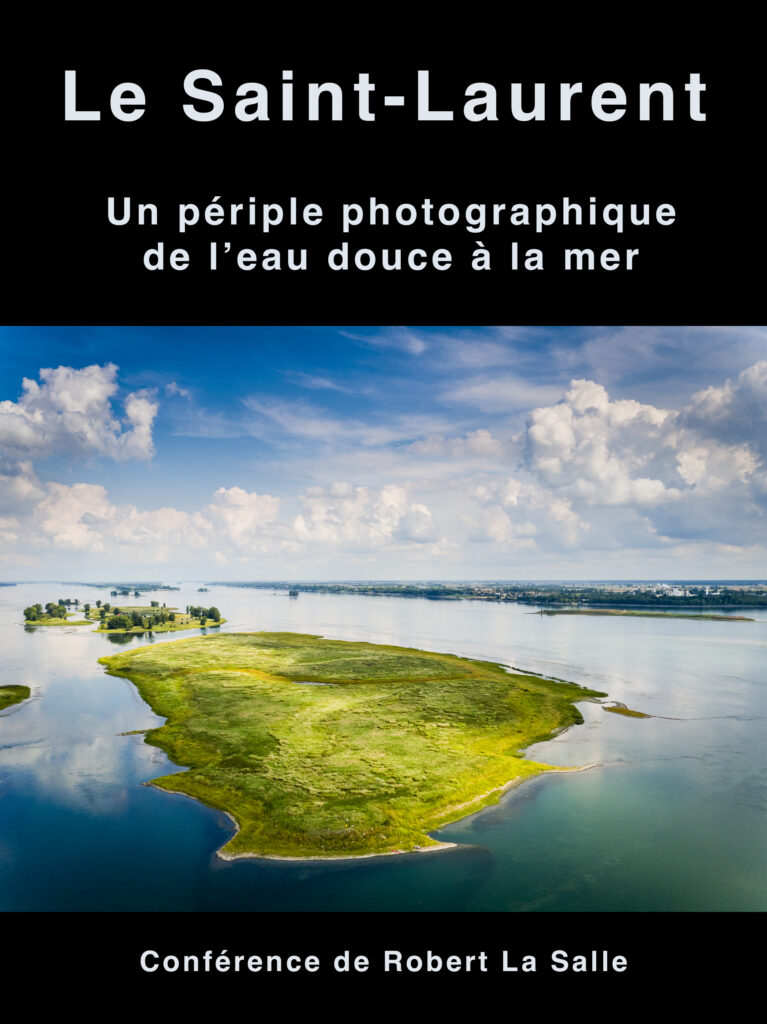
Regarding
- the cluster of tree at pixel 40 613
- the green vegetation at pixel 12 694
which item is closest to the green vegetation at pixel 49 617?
the cluster of tree at pixel 40 613

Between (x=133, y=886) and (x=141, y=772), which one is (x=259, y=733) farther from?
(x=133, y=886)

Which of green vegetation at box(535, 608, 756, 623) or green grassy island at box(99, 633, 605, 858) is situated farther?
green vegetation at box(535, 608, 756, 623)

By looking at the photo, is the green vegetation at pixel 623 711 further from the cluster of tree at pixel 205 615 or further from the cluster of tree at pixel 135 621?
the cluster of tree at pixel 205 615

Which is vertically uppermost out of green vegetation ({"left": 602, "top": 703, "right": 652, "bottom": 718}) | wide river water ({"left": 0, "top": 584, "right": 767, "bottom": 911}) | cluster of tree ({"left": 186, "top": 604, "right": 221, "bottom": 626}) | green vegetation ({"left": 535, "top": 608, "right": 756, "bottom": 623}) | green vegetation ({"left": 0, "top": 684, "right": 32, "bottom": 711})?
wide river water ({"left": 0, "top": 584, "right": 767, "bottom": 911})

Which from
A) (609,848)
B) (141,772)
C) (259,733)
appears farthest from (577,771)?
(141,772)

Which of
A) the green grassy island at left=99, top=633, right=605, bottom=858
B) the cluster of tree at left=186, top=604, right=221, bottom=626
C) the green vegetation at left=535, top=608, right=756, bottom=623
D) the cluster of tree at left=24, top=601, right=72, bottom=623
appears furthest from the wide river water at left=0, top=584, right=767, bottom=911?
the green vegetation at left=535, top=608, right=756, bottom=623

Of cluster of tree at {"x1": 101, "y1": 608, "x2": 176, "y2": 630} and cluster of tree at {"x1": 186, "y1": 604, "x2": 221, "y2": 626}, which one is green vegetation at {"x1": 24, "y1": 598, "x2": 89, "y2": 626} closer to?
cluster of tree at {"x1": 101, "y1": 608, "x2": 176, "y2": 630}

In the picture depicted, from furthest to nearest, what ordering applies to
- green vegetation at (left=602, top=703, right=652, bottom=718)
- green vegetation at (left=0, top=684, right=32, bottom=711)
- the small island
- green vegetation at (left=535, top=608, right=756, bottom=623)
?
green vegetation at (left=535, top=608, right=756, bottom=623) → the small island → green vegetation at (left=0, top=684, right=32, bottom=711) → green vegetation at (left=602, top=703, right=652, bottom=718)

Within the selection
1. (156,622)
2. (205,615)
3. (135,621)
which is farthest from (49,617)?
(205,615)
